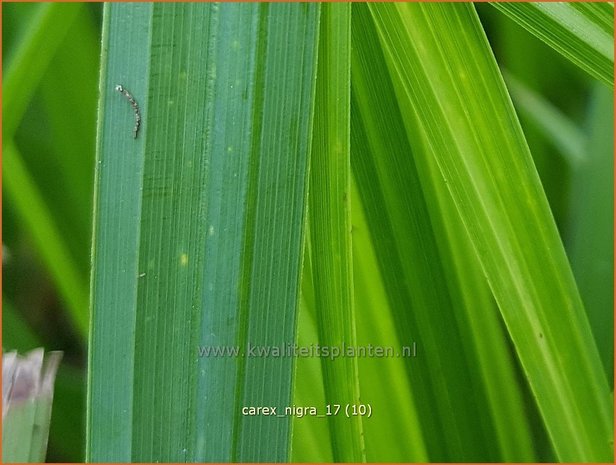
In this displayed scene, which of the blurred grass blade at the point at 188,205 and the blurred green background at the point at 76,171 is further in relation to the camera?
the blurred green background at the point at 76,171

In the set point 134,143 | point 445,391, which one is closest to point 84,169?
point 134,143

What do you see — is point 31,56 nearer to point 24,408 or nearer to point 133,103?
point 133,103

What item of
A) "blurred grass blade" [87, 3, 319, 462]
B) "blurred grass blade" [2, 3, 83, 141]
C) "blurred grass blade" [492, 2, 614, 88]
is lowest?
"blurred grass blade" [87, 3, 319, 462]

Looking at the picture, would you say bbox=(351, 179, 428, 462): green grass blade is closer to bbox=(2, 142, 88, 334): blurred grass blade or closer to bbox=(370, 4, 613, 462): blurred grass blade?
bbox=(370, 4, 613, 462): blurred grass blade

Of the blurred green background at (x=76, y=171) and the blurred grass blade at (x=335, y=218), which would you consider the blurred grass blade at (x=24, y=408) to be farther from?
the blurred green background at (x=76, y=171)

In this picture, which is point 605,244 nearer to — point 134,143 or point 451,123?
point 451,123

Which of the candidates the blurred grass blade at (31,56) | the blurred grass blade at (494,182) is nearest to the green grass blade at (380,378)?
the blurred grass blade at (494,182)

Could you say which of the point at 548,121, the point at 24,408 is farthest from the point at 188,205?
the point at 548,121

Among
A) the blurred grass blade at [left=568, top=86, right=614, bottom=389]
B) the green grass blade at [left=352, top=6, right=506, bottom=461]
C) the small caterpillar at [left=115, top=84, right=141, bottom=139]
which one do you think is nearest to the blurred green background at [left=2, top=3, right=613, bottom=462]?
the blurred grass blade at [left=568, top=86, right=614, bottom=389]

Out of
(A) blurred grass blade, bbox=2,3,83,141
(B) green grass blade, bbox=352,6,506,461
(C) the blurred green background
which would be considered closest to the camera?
(B) green grass blade, bbox=352,6,506,461
